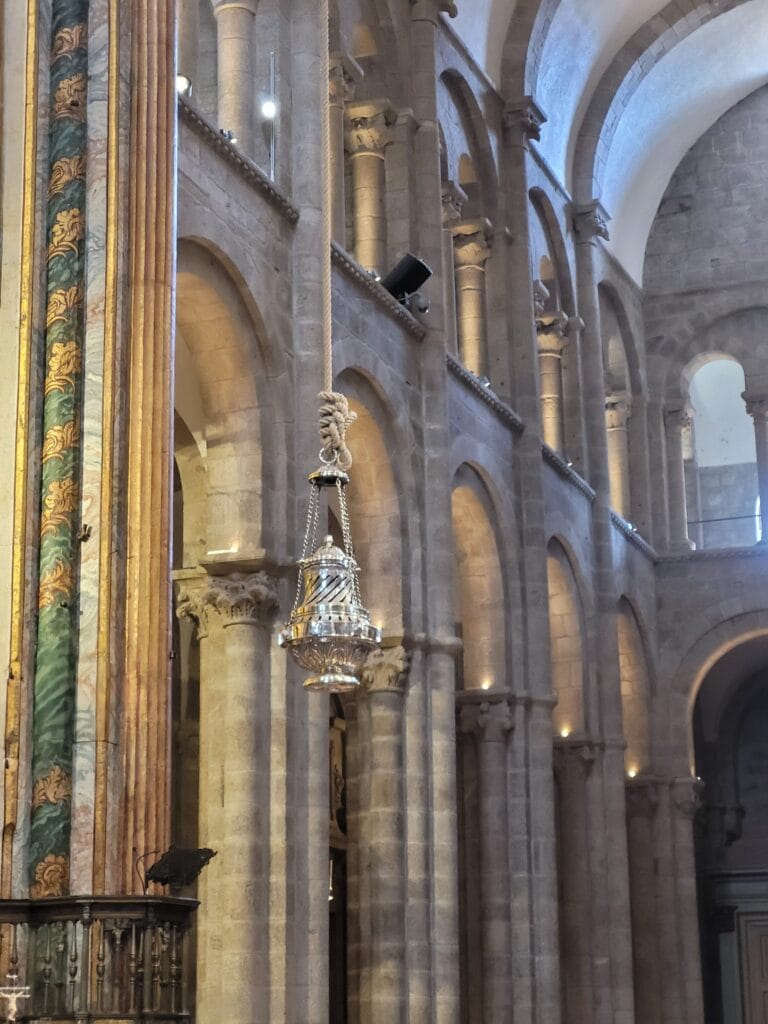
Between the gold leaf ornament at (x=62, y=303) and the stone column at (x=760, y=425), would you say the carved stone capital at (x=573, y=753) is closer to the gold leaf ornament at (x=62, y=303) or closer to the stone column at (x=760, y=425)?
the stone column at (x=760, y=425)

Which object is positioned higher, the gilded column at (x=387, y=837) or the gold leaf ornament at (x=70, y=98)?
the gold leaf ornament at (x=70, y=98)

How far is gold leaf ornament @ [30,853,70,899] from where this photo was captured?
31.7ft

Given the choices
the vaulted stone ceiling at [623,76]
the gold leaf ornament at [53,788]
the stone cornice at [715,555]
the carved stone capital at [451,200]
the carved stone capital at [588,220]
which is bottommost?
the gold leaf ornament at [53,788]

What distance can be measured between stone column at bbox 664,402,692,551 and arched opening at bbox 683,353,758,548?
4.54 metres

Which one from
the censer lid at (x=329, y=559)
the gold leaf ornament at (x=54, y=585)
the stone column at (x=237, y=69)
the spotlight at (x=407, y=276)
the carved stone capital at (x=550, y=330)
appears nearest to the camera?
the gold leaf ornament at (x=54, y=585)

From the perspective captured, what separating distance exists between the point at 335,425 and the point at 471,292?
12.0 m

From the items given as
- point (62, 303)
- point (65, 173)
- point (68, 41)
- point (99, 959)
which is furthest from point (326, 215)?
point (99, 959)

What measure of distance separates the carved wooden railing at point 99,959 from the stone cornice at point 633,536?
1638 centimetres

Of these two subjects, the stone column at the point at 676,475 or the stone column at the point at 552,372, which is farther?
the stone column at the point at 676,475

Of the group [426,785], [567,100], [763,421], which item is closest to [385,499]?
[426,785]

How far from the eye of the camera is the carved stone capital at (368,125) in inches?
748

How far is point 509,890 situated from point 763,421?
34.2ft

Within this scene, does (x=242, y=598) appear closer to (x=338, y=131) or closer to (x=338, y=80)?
(x=338, y=131)

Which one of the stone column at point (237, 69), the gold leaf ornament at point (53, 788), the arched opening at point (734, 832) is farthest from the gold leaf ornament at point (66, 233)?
the arched opening at point (734, 832)
